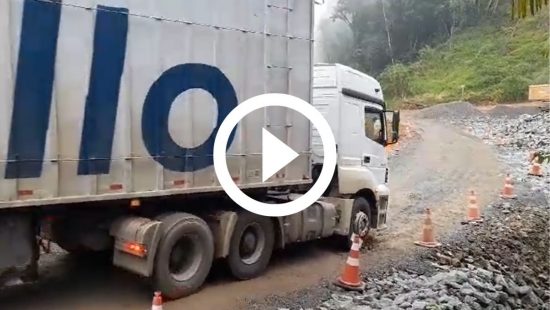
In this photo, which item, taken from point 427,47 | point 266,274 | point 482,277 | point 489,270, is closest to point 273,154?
point 266,274

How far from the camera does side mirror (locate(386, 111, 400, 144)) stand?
9125 millimetres

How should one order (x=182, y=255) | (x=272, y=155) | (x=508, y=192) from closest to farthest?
1. (x=182, y=255)
2. (x=272, y=155)
3. (x=508, y=192)

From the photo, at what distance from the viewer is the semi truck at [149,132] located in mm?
4809

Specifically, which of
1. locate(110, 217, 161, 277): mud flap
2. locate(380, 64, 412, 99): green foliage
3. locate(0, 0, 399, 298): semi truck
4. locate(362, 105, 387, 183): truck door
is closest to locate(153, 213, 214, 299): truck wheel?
locate(0, 0, 399, 298): semi truck

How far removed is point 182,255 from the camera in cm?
627

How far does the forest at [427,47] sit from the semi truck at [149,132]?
34059 mm

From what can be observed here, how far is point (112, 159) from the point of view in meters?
5.40

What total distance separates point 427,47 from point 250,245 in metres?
46.4

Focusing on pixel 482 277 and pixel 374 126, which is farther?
pixel 374 126

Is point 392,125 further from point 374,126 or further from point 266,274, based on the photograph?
point 266,274

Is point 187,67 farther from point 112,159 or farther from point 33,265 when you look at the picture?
point 33,265

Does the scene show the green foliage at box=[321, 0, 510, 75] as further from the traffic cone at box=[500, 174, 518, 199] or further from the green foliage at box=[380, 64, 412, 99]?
the traffic cone at box=[500, 174, 518, 199]

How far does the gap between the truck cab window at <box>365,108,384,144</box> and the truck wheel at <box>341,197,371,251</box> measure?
1.04 m

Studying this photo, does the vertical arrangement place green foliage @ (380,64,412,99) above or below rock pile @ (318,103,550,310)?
above
